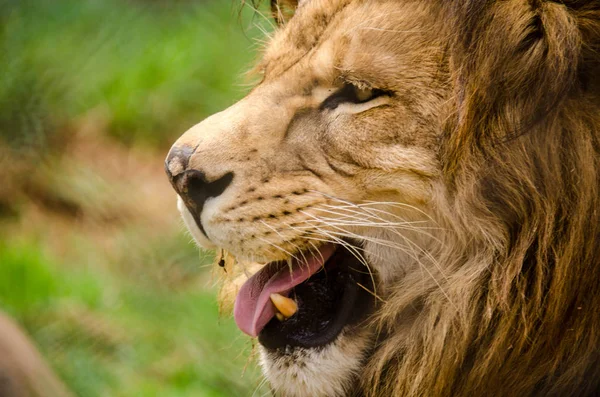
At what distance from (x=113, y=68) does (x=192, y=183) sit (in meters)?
3.71

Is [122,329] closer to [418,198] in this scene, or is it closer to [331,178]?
[331,178]

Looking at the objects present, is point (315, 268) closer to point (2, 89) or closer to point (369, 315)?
point (369, 315)

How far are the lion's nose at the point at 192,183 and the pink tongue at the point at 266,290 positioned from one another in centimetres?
30

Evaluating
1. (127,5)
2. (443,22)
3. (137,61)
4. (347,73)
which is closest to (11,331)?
(347,73)

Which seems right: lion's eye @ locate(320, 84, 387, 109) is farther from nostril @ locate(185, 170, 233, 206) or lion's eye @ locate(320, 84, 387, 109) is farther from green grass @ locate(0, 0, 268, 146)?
green grass @ locate(0, 0, 268, 146)

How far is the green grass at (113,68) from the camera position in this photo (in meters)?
5.50

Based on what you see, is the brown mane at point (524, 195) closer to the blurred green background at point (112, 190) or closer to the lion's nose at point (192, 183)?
the lion's nose at point (192, 183)

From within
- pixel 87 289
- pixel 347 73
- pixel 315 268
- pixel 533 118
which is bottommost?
pixel 87 289

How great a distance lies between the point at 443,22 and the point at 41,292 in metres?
2.80

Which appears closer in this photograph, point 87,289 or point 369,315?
point 369,315

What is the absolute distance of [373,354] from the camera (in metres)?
2.43

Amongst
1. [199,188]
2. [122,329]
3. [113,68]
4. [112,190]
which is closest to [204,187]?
[199,188]

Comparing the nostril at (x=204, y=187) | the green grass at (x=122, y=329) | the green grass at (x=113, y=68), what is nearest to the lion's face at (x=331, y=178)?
the nostril at (x=204, y=187)

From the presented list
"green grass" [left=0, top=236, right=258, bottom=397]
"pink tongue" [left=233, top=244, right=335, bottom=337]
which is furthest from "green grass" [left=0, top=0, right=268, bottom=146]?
"pink tongue" [left=233, top=244, right=335, bottom=337]
